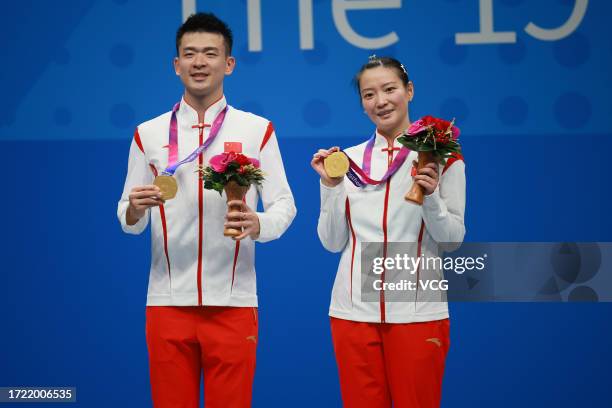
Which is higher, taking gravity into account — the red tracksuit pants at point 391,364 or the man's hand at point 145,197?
the man's hand at point 145,197

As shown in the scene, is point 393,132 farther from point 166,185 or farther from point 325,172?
point 166,185

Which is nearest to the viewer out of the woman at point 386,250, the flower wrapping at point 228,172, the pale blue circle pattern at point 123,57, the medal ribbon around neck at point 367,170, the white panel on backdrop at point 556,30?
the flower wrapping at point 228,172

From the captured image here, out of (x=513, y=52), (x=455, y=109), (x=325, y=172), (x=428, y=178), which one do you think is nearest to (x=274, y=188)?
(x=325, y=172)

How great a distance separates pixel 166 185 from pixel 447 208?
0.96 m

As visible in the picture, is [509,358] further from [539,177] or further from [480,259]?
[539,177]

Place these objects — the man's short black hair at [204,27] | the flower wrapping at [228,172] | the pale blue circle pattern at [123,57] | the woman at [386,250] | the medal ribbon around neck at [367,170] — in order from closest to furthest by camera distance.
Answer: the flower wrapping at [228,172] → the woman at [386,250] → the medal ribbon around neck at [367,170] → the man's short black hair at [204,27] → the pale blue circle pattern at [123,57]

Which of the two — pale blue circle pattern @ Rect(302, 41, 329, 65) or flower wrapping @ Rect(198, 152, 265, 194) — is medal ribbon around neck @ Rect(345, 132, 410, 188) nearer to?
flower wrapping @ Rect(198, 152, 265, 194)

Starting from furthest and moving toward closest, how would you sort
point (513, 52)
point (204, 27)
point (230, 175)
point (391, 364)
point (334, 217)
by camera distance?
point (513, 52) < point (204, 27) < point (334, 217) < point (391, 364) < point (230, 175)

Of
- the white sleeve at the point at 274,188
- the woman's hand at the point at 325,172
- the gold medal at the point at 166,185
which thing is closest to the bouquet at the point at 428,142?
the woman's hand at the point at 325,172

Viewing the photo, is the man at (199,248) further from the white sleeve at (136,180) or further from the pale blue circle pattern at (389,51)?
the pale blue circle pattern at (389,51)

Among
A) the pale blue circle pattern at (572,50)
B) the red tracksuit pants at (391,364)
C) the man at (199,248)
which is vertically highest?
the pale blue circle pattern at (572,50)

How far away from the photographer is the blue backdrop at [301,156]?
180 inches

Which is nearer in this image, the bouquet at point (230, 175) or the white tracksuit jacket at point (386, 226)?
the bouquet at point (230, 175)

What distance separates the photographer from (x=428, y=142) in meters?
3.07
